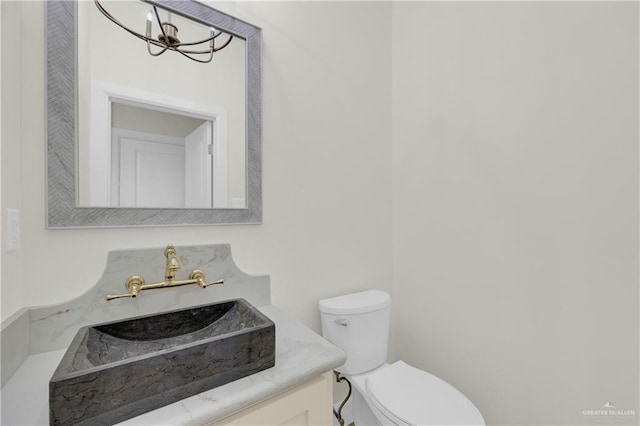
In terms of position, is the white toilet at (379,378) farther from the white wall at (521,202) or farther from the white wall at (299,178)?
the white wall at (521,202)

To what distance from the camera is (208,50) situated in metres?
1.12

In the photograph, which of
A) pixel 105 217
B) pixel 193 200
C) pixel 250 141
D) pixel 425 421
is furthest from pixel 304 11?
pixel 425 421

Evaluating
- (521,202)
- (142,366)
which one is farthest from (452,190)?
(142,366)

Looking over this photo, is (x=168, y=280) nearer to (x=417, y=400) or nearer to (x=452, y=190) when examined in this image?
(x=417, y=400)

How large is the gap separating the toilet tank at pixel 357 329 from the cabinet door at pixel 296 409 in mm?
562

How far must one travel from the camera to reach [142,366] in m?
0.57

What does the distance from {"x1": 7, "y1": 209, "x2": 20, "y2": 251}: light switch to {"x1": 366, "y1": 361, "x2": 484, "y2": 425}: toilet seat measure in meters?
1.32

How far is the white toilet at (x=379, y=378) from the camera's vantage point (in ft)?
3.50

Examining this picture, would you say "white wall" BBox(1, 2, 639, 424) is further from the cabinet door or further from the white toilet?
the cabinet door

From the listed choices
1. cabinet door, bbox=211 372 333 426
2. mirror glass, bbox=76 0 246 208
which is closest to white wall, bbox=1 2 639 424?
mirror glass, bbox=76 0 246 208

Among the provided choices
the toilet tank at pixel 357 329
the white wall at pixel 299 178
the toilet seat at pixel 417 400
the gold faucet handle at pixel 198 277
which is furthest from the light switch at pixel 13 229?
the toilet seat at pixel 417 400

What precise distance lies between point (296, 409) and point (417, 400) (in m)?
0.67

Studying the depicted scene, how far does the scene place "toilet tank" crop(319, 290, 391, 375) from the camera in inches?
52.5

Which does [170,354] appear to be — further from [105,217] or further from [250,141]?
[250,141]
